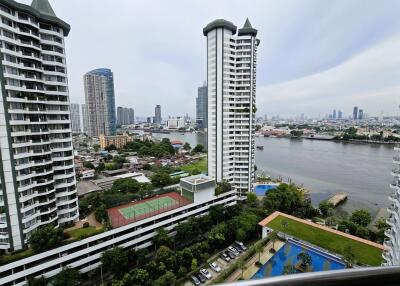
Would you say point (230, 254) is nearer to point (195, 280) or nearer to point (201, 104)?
point (195, 280)

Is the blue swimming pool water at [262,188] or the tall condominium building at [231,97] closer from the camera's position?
the tall condominium building at [231,97]

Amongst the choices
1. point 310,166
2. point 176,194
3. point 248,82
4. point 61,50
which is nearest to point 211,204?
point 176,194

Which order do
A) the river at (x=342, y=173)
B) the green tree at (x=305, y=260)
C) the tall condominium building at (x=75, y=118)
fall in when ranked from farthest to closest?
the tall condominium building at (x=75, y=118)
the river at (x=342, y=173)
the green tree at (x=305, y=260)

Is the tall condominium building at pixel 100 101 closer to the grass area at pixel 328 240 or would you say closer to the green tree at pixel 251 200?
the green tree at pixel 251 200

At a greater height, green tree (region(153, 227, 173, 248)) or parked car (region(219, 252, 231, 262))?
green tree (region(153, 227, 173, 248))

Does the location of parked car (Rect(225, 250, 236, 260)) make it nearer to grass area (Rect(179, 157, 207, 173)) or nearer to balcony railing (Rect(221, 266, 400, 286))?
balcony railing (Rect(221, 266, 400, 286))

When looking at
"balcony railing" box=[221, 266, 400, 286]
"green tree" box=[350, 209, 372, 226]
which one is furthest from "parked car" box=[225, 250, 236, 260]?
"balcony railing" box=[221, 266, 400, 286]

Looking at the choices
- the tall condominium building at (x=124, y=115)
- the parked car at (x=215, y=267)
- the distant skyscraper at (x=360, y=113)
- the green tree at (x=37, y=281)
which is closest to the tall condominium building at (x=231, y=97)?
the parked car at (x=215, y=267)

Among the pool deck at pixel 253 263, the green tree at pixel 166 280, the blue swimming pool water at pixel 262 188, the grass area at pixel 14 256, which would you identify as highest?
the grass area at pixel 14 256
